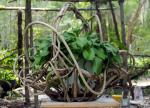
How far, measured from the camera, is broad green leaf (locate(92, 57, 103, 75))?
1.72 metres

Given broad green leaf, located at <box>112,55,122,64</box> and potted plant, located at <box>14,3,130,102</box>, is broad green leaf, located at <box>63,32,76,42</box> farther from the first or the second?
broad green leaf, located at <box>112,55,122,64</box>

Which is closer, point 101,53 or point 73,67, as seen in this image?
point 73,67

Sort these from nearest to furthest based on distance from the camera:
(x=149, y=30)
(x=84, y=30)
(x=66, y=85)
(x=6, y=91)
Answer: (x=66, y=85) < (x=84, y=30) < (x=6, y=91) < (x=149, y=30)

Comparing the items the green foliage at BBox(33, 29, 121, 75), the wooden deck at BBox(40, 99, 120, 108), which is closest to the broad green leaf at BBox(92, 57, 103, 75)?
the green foliage at BBox(33, 29, 121, 75)

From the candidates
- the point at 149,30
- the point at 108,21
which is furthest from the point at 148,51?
the point at 108,21

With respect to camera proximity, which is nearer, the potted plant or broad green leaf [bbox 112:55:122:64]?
the potted plant

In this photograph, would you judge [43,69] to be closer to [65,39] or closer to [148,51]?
[65,39]

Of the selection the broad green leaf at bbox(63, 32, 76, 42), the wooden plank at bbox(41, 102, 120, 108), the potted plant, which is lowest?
the wooden plank at bbox(41, 102, 120, 108)

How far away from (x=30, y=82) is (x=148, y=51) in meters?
5.25

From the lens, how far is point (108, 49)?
1.81 m

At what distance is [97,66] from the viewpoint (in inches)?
67.9

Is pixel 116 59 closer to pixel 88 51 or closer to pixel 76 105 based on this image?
pixel 88 51

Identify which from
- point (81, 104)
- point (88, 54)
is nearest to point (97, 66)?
point (88, 54)

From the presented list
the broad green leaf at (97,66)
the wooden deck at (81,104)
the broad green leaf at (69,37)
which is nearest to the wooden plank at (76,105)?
the wooden deck at (81,104)
